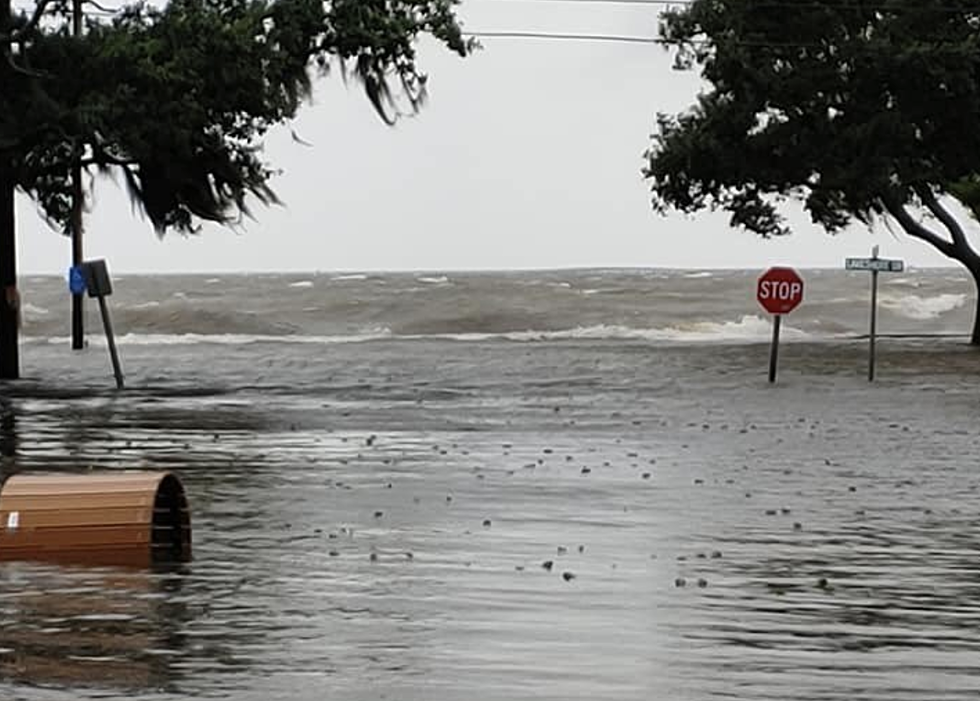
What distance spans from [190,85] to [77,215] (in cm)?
1153

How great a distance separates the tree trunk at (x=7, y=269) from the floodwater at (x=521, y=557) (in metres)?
5.91

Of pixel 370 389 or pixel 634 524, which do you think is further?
pixel 370 389

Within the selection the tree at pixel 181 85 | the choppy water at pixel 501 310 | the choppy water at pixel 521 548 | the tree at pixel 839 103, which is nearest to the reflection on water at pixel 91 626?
the choppy water at pixel 521 548

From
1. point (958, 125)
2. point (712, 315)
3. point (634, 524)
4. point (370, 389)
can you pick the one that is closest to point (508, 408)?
point (370, 389)

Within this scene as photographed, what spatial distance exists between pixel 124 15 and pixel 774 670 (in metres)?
28.6

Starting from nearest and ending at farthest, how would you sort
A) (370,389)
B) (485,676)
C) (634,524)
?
(485,676)
(634,524)
(370,389)

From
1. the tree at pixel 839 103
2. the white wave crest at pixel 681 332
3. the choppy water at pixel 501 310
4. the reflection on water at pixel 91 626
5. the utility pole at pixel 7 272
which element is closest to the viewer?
the reflection on water at pixel 91 626

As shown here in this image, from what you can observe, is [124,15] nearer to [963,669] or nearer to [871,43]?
[871,43]

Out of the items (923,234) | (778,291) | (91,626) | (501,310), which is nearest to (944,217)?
(923,234)

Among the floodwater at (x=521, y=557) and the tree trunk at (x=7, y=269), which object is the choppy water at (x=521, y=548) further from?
the tree trunk at (x=7, y=269)

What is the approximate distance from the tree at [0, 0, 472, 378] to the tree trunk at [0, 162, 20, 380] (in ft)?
0.11

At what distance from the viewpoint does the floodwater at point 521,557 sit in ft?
31.4

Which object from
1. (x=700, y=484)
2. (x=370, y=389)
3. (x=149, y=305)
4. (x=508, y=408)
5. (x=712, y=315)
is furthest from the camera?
(x=149, y=305)

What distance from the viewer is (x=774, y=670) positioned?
961 cm
